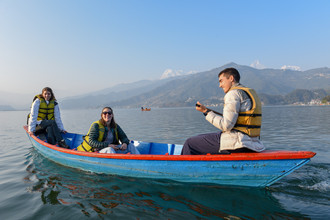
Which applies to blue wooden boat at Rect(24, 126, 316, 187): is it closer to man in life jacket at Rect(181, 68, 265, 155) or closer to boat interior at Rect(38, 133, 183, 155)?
man in life jacket at Rect(181, 68, 265, 155)

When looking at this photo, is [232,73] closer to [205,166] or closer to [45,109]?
[205,166]

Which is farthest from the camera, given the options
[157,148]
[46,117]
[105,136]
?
[46,117]

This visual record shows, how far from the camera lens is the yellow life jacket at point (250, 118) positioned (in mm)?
4340

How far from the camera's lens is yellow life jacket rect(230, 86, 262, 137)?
4340 millimetres

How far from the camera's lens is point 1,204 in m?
5.07

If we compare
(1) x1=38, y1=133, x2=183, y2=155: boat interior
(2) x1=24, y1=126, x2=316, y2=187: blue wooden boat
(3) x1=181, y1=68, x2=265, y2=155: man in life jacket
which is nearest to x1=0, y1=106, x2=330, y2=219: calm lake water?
(2) x1=24, y1=126, x2=316, y2=187: blue wooden boat

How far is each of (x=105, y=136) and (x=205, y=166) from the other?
3.43 metres

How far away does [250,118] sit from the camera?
4.38 meters

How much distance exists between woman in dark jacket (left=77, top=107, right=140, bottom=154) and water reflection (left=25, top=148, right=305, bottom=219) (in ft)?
3.01

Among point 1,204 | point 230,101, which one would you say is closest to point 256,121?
point 230,101

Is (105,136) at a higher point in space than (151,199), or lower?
higher

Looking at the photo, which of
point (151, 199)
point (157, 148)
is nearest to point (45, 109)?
point (157, 148)

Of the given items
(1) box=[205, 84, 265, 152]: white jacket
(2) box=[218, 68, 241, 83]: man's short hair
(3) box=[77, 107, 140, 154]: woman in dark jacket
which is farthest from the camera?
(3) box=[77, 107, 140, 154]: woman in dark jacket

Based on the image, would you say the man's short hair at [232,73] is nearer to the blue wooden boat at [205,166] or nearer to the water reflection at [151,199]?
the blue wooden boat at [205,166]
